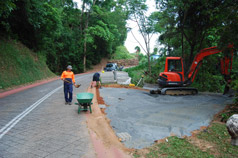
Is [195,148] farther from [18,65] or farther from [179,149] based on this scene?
[18,65]

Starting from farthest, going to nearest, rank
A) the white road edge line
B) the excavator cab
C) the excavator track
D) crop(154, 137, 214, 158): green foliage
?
the excavator cab
the excavator track
the white road edge line
crop(154, 137, 214, 158): green foliage

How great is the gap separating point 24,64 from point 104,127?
17.1 meters

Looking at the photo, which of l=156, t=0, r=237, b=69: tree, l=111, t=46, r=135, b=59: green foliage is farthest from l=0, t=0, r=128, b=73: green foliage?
l=156, t=0, r=237, b=69: tree

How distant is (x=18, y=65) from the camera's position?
18984 millimetres

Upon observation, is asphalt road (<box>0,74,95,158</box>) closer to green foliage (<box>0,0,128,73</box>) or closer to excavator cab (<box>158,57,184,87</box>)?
excavator cab (<box>158,57,184,87</box>)

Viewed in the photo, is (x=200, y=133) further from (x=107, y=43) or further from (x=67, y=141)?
(x=107, y=43)

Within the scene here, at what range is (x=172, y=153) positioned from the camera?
4523 millimetres

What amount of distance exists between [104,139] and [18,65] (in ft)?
55.1

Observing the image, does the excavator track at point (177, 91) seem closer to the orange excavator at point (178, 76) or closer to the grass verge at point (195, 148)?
the orange excavator at point (178, 76)

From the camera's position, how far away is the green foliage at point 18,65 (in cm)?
1638

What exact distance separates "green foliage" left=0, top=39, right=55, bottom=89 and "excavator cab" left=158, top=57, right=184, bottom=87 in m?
12.0

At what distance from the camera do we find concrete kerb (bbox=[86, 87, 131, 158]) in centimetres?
467

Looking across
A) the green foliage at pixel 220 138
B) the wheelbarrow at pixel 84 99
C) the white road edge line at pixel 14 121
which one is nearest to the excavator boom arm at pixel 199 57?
the green foliage at pixel 220 138

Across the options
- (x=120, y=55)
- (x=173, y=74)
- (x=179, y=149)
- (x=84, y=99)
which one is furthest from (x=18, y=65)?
(x=120, y=55)
